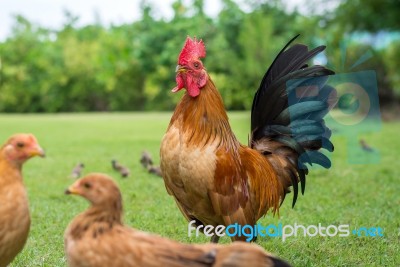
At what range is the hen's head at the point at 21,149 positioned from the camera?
2846mm

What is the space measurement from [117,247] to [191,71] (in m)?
1.72

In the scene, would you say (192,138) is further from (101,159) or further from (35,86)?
(35,86)

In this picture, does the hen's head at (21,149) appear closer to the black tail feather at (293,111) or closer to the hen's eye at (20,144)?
the hen's eye at (20,144)

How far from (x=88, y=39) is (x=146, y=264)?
138 ft

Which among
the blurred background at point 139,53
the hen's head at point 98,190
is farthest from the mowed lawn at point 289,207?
the blurred background at point 139,53

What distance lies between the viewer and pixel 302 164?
457 centimetres

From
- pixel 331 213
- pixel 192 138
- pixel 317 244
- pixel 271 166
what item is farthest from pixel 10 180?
pixel 331 213

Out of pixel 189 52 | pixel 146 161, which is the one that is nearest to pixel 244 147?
pixel 189 52

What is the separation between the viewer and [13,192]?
2887 millimetres

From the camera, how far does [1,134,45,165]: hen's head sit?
2846mm

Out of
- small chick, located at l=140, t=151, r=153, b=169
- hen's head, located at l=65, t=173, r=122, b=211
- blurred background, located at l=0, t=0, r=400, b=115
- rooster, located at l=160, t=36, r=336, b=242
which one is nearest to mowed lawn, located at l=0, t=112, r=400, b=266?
small chick, located at l=140, t=151, r=153, b=169

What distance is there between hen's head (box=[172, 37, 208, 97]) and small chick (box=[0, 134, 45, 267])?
1433mm

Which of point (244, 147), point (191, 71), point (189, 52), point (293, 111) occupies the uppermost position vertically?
point (189, 52)

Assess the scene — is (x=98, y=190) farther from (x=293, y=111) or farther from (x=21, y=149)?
(x=293, y=111)
